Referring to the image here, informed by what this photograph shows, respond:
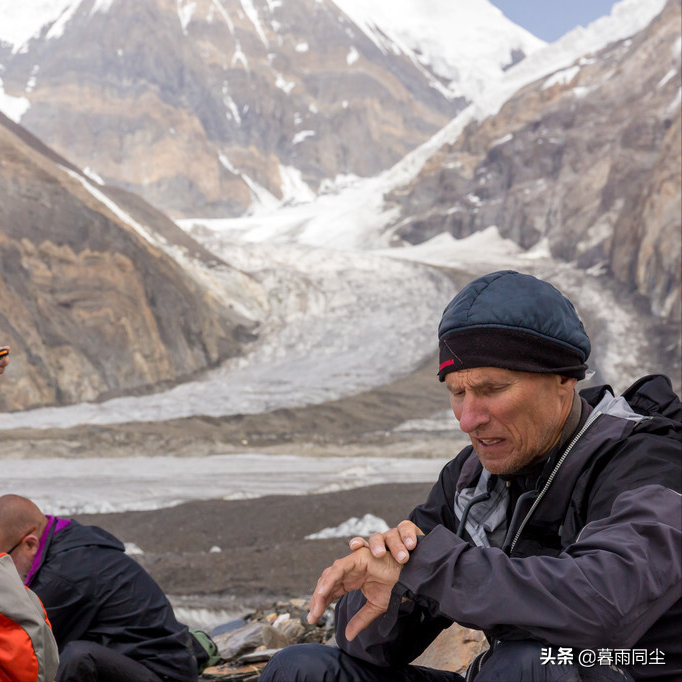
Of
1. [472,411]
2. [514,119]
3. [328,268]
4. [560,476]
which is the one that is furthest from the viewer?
[514,119]

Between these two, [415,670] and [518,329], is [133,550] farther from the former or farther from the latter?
[518,329]

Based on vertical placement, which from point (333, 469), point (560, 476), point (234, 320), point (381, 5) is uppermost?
point (381, 5)

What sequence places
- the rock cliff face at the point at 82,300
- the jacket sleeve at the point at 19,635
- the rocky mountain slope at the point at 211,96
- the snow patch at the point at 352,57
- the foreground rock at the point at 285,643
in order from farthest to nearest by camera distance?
the snow patch at the point at 352,57 → the rocky mountain slope at the point at 211,96 → the rock cliff face at the point at 82,300 → the foreground rock at the point at 285,643 → the jacket sleeve at the point at 19,635

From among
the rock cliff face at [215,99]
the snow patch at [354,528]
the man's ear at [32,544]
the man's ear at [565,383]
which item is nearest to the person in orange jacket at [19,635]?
the man's ear at [32,544]

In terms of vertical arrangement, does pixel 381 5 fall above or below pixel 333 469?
above

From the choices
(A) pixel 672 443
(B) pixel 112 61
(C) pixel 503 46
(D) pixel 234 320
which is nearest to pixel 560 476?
(A) pixel 672 443

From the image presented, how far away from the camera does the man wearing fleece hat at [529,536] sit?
1.40 meters

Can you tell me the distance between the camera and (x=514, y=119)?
126 feet

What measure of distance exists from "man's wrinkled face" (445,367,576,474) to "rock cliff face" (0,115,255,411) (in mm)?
14572

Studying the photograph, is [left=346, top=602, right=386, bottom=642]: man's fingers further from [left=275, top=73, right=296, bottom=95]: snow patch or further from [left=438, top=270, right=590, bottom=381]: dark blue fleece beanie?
[left=275, top=73, right=296, bottom=95]: snow patch

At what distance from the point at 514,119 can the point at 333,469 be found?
92.4ft

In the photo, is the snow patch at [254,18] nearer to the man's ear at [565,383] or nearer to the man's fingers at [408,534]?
the man's ear at [565,383]

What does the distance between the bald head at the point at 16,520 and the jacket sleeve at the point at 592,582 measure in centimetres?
193

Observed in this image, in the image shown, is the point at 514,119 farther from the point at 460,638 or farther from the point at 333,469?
the point at 460,638
